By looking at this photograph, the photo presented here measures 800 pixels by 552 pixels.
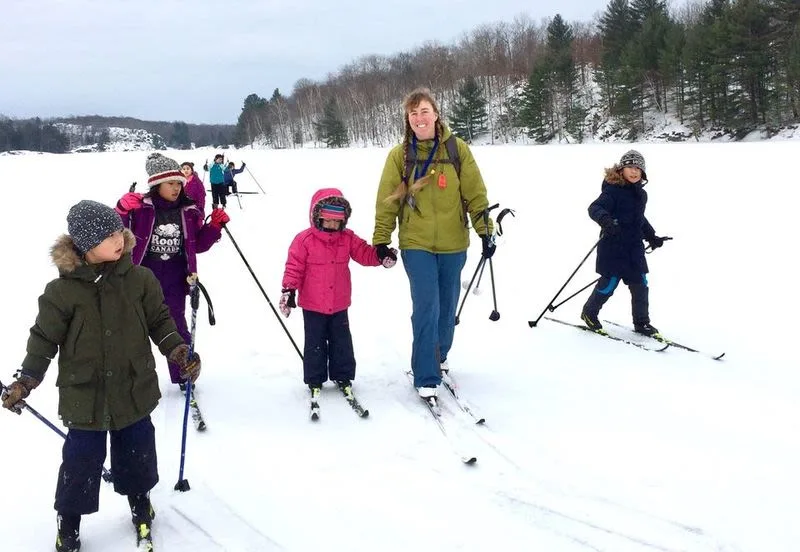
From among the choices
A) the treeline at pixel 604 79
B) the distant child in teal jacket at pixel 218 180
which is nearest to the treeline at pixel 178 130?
the treeline at pixel 604 79

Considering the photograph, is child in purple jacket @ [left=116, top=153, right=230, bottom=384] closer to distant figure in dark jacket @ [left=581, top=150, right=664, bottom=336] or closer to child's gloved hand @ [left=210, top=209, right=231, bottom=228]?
child's gloved hand @ [left=210, top=209, right=231, bottom=228]

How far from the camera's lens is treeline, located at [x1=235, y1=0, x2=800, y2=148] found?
1257 inches

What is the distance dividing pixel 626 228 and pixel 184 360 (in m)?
4.07

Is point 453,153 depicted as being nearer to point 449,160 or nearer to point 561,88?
point 449,160

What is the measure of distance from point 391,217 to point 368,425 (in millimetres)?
1459

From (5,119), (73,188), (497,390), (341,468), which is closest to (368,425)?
(341,468)

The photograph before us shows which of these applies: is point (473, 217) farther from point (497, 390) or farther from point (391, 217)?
point (497, 390)

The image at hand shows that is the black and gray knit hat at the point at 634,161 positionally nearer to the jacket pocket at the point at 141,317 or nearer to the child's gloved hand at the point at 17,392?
the jacket pocket at the point at 141,317

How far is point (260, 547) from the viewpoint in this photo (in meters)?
2.66

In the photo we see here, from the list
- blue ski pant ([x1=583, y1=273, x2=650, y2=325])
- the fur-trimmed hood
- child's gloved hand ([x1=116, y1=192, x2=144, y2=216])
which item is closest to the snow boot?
the fur-trimmed hood

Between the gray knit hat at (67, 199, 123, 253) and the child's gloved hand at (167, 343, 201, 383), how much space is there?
625 mm

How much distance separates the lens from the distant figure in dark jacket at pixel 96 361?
2428 millimetres

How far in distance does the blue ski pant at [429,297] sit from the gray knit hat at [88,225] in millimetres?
1998

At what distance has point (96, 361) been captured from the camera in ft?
8.20
